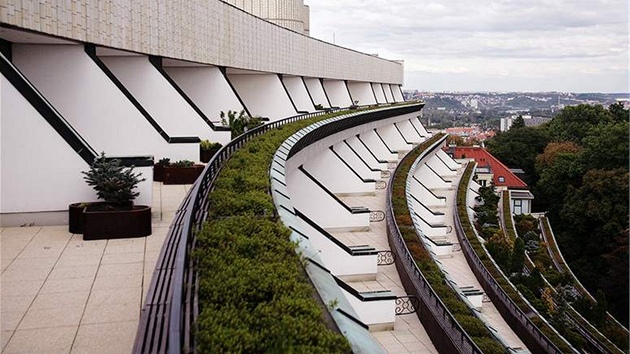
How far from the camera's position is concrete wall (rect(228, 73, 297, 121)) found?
26.1 meters

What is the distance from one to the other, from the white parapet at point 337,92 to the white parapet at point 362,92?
5.58m

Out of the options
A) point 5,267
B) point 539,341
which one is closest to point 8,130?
point 5,267

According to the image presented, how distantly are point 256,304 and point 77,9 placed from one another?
9252mm

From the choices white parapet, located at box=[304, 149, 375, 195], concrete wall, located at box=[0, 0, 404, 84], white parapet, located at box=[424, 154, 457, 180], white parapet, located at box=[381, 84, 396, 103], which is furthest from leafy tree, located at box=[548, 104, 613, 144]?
white parapet, located at box=[304, 149, 375, 195]

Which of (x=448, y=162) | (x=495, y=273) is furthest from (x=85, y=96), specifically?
(x=448, y=162)

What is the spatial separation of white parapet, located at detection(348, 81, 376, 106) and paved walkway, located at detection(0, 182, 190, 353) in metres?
39.5

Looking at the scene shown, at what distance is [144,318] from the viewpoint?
4.23m

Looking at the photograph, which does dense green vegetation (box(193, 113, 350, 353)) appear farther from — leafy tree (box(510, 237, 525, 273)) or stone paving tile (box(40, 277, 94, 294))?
leafy tree (box(510, 237, 525, 273))

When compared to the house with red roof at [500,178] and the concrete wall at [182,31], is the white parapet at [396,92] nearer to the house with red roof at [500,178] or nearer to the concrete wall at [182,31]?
the house with red roof at [500,178]

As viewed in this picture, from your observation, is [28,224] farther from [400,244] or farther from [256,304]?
[400,244]

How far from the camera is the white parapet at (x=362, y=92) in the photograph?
157 ft

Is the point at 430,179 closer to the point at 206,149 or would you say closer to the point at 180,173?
the point at 206,149

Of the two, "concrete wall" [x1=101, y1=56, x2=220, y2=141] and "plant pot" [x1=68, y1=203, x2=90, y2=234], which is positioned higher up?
"concrete wall" [x1=101, y1=56, x2=220, y2=141]

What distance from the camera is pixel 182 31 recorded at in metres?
17.7
